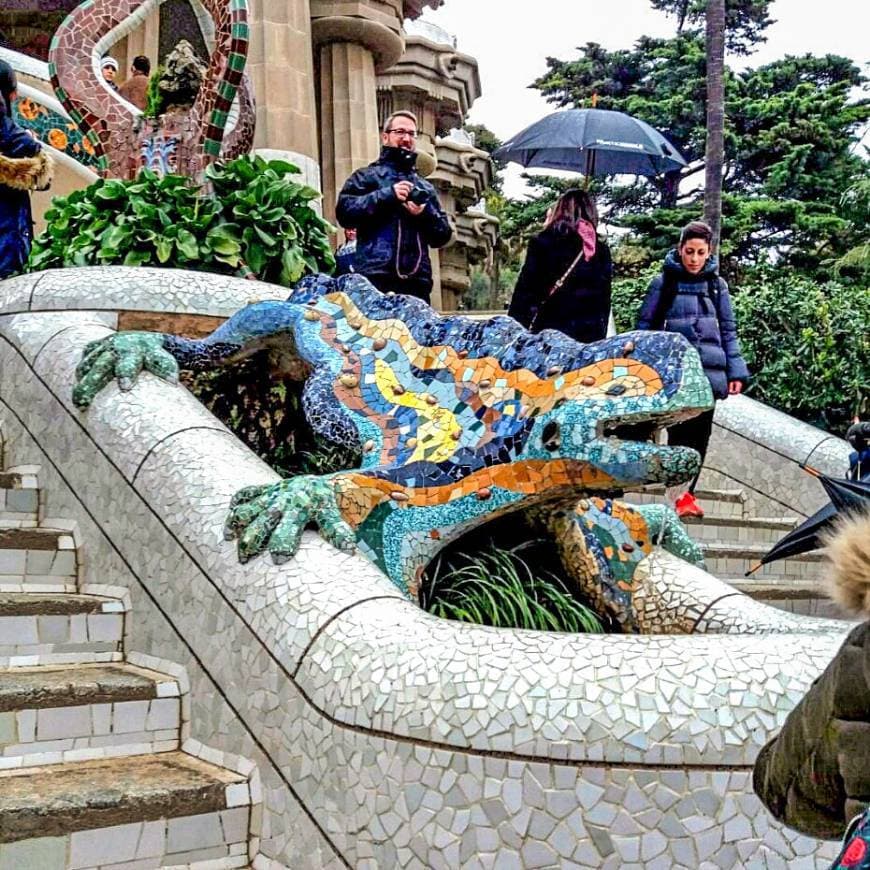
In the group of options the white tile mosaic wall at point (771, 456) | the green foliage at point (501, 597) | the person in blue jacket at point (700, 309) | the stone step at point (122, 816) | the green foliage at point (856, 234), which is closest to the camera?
the stone step at point (122, 816)

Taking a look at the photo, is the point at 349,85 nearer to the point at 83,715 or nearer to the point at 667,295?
the point at 667,295

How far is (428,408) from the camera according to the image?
4.34 meters

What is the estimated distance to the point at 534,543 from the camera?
4.44 meters

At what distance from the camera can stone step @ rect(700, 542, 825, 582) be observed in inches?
269

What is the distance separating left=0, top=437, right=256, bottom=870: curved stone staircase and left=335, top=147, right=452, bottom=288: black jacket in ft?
7.92

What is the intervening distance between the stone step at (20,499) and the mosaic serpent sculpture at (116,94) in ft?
9.37

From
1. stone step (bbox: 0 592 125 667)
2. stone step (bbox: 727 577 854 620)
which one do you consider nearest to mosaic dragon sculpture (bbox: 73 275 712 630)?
stone step (bbox: 0 592 125 667)

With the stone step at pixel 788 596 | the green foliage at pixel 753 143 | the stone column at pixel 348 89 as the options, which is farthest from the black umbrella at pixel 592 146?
the green foliage at pixel 753 143

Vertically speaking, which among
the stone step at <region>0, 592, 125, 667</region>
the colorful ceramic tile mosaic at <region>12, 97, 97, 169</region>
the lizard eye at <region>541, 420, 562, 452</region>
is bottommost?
the stone step at <region>0, 592, 125, 667</region>

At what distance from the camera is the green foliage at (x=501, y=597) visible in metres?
4.08

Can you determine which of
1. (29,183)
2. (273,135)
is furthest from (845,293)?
(29,183)

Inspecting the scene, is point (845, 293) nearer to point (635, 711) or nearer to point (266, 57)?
point (266, 57)

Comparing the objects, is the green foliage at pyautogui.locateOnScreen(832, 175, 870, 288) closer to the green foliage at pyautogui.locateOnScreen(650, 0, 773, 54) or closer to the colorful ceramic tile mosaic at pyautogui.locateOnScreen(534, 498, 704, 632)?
the green foliage at pyautogui.locateOnScreen(650, 0, 773, 54)

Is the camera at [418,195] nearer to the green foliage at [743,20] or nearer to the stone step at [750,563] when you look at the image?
the stone step at [750,563]
